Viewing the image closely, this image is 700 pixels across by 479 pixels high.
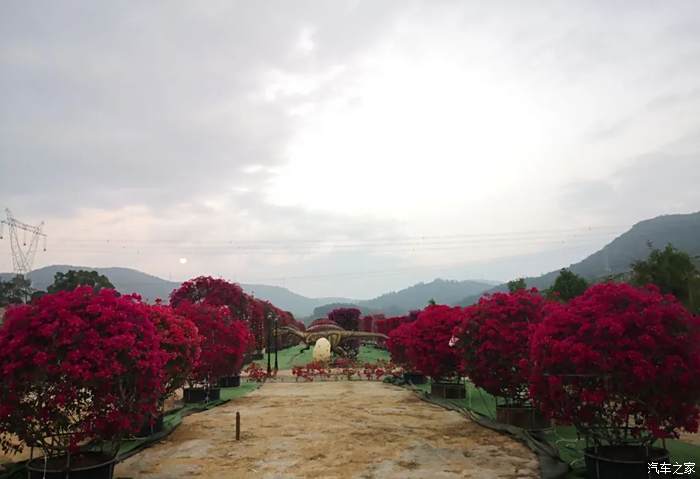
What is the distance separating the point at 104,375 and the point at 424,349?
1126cm

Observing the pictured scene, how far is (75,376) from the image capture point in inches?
272

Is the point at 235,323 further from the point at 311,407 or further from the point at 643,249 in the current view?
the point at 643,249

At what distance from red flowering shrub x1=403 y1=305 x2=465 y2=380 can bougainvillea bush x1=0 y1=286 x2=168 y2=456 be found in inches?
395

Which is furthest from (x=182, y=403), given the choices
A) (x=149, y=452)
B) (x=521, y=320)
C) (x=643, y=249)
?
(x=643, y=249)

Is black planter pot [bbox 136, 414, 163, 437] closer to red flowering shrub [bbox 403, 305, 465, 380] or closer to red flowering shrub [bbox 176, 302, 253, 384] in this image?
red flowering shrub [bbox 176, 302, 253, 384]

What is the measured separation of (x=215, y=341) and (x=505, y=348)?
10.3 metres

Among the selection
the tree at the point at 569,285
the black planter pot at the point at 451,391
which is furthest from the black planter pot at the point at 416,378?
the tree at the point at 569,285

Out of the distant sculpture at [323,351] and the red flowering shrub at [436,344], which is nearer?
the red flowering shrub at [436,344]

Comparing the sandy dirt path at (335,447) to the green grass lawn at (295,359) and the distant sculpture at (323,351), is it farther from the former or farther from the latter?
the green grass lawn at (295,359)

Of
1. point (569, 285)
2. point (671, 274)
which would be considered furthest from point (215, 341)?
point (569, 285)

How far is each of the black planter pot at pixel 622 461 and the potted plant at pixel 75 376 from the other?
22.9 feet

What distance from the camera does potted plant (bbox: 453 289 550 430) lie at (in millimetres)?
11273

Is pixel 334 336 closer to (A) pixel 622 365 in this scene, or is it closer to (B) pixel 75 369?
(B) pixel 75 369

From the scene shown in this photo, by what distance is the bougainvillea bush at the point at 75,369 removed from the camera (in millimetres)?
6938
